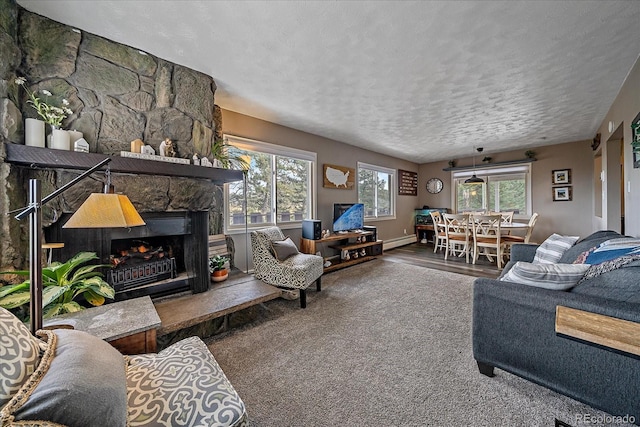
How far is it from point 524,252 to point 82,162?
4.29m

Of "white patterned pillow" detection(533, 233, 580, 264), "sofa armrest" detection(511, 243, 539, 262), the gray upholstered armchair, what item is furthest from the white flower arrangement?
"sofa armrest" detection(511, 243, 539, 262)

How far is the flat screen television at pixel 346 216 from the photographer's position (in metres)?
4.53

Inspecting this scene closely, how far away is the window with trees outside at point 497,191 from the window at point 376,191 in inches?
76.7

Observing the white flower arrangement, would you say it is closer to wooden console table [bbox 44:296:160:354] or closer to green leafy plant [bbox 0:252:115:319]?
green leafy plant [bbox 0:252:115:319]

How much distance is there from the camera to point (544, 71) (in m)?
2.35

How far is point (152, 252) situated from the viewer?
2412 mm

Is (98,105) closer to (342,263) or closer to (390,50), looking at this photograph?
(390,50)

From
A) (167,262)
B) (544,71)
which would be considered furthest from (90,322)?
(544,71)

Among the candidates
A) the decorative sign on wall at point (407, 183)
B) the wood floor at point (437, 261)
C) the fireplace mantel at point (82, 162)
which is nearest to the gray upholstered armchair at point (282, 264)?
the fireplace mantel at point (82, 162)

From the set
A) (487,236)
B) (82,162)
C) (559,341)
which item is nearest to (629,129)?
(487,236)

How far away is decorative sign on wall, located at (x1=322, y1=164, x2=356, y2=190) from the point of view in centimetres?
463

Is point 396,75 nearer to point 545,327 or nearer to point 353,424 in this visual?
point 545,327

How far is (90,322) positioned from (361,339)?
1932 millimetres

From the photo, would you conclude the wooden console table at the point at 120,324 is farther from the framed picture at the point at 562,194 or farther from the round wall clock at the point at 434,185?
the framed picture at the point at 562,194
